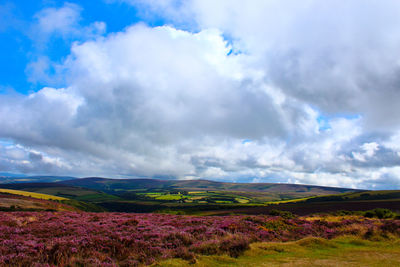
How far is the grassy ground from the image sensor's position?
31.2 ft

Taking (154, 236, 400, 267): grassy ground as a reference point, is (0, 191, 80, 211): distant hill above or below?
below

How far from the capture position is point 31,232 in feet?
52.4

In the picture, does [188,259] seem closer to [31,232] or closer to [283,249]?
[283,249]

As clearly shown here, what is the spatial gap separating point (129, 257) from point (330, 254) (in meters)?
10.4

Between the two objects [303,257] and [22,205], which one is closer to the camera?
[303,257]

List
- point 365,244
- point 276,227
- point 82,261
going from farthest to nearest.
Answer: point 276,227 < point 365,244 < point 82,261

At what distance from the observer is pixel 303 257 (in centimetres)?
1076

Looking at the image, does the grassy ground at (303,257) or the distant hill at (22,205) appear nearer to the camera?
the grassy ground at (303,257)

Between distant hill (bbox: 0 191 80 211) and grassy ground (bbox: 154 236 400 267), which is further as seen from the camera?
distant hill (bbox: 0 191 80 211)

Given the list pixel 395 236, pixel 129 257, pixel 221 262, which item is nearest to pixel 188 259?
pixel 221 262

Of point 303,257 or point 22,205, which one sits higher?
point 303,257

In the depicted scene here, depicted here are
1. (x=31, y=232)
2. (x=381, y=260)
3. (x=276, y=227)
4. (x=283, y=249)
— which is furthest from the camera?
(x=276, y=227)

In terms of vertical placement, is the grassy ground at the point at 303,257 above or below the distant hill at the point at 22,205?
above

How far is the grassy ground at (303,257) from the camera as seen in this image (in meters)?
9.52
